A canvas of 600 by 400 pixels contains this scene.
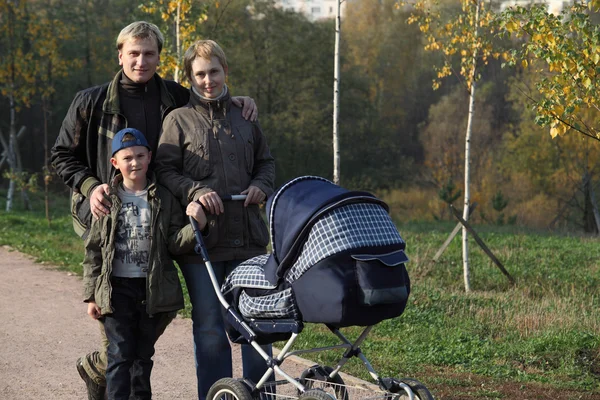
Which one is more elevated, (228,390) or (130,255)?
(130,255)

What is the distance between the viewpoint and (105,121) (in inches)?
192

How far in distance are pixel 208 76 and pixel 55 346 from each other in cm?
353

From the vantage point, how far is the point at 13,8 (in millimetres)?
20891

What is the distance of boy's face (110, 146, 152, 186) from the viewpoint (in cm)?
466

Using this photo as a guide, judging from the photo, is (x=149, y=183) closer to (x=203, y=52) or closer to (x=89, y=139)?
(x=89, y=139)

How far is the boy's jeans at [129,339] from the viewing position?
4.73m

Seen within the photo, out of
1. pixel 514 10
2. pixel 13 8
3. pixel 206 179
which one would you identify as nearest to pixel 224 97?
pixel 206 179

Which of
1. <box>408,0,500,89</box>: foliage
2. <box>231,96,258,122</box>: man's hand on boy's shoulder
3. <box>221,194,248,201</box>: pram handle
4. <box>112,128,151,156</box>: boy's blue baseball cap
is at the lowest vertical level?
<box>221,194,248,201</box>: pram handle

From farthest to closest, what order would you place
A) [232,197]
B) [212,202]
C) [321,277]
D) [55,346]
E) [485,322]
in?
[485,322] < [55,346] < [232,197] < [212,202] < [321,277]

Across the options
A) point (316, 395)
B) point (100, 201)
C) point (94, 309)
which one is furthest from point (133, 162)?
point (316, 395)

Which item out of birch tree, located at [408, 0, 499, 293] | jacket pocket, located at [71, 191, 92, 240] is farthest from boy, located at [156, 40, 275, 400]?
birch tree, located at [408, 0, 499, 293]

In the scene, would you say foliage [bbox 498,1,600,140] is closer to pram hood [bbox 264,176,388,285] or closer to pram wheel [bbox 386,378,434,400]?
pram hood [bbox 264,176,388,285]

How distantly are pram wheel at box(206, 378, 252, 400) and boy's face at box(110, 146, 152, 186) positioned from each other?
1191 millimetres

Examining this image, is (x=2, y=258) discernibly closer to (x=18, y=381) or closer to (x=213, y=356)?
(x=18, y=381)
